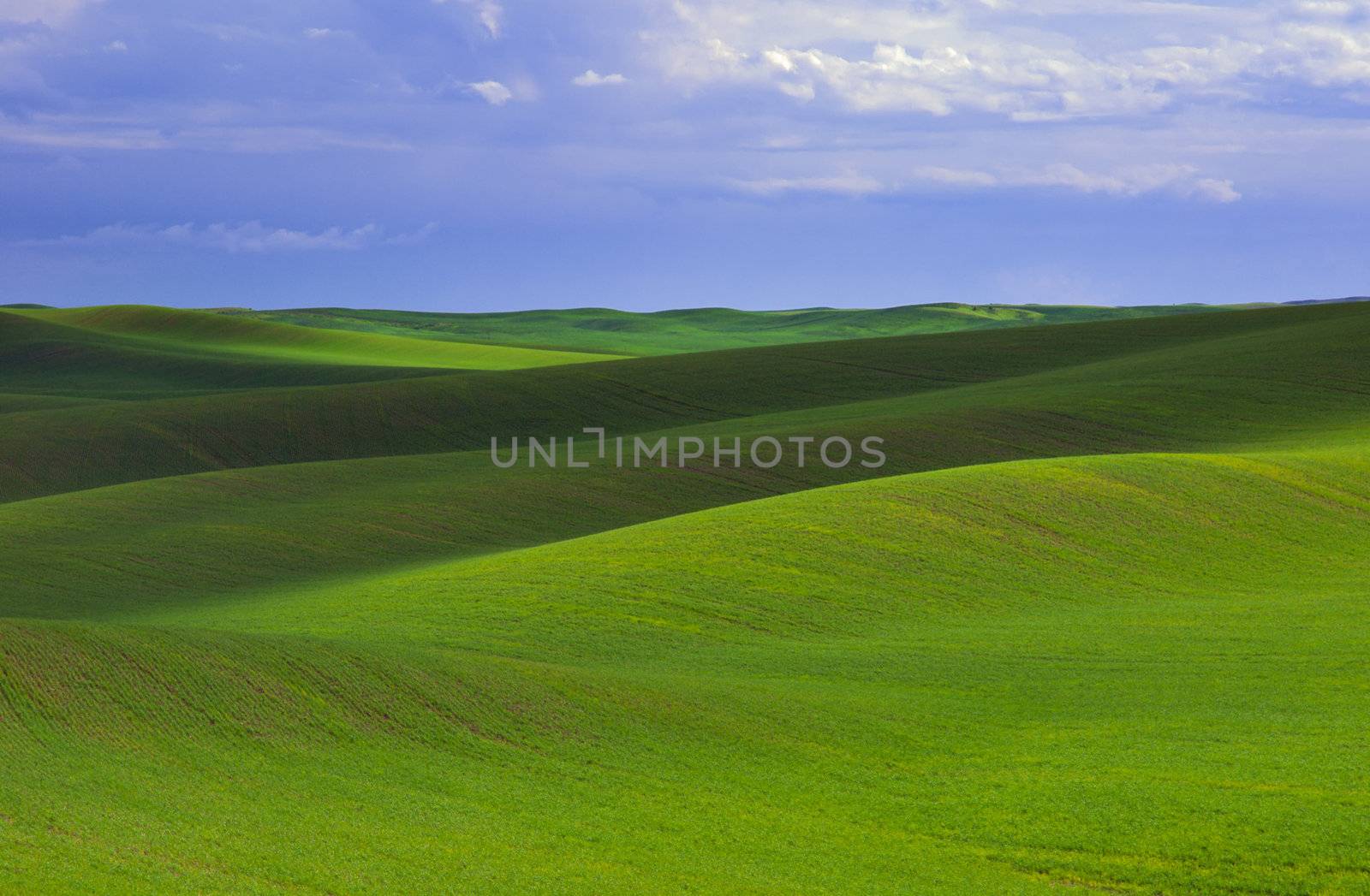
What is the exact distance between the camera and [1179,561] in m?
29.1

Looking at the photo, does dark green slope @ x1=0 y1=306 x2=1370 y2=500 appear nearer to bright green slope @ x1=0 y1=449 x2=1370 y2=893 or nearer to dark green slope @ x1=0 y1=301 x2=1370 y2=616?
dark green slope @ x1=0 y1=301 x2=1370 y2=616

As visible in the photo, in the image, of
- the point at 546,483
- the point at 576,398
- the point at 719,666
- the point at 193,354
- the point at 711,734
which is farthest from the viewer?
the point at 193,354

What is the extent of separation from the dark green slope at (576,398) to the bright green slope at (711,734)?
29370mm

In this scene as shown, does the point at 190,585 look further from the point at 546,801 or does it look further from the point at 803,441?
the point at 803,441

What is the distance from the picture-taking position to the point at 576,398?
64.1 m

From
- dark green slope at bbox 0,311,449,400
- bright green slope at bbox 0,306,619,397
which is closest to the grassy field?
dark green slope at bbox 0,311,449,400

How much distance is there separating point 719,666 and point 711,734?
4.69 meters

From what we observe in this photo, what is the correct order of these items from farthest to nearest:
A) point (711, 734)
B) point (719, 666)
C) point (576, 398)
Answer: point (576, 398) < point (719, 666) < point (711, 734)

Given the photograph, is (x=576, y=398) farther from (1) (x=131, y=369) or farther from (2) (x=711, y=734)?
(1) (x=131, y=369)

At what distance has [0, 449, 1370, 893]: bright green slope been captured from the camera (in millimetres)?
12148

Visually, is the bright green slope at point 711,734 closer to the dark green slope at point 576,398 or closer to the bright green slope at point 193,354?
the dark green slope at point 576,398

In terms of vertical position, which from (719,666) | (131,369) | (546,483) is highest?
(131,369)

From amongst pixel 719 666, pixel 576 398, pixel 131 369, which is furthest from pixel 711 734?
pixel 131 369

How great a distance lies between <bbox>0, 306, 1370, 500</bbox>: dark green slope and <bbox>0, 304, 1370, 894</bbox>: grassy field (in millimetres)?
1598
